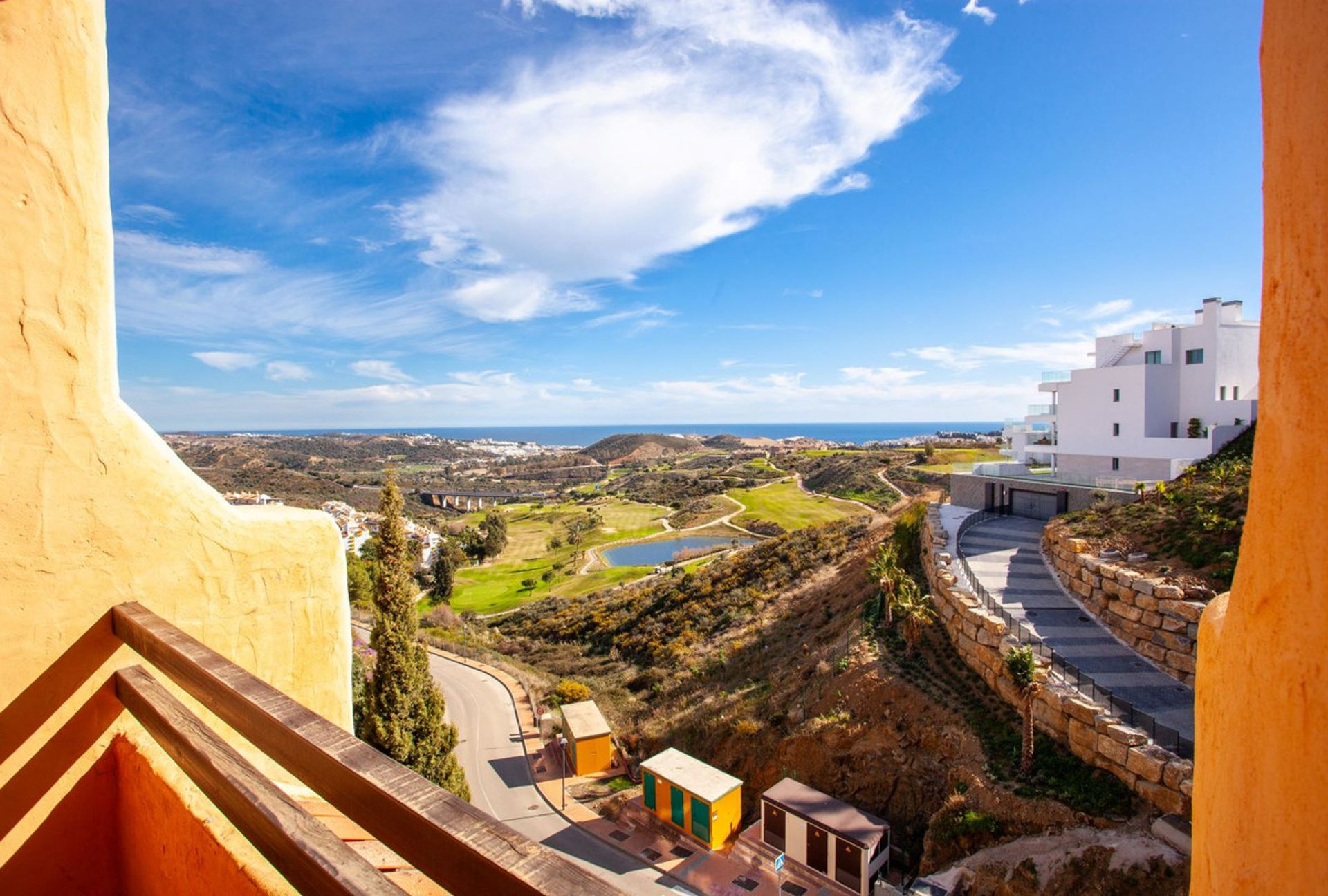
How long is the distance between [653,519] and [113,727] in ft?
195

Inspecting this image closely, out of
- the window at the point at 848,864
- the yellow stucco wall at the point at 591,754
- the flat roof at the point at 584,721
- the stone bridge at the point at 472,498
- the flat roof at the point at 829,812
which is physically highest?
the flat roof at the point at 829,812

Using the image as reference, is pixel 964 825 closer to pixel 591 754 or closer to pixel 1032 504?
pixel 591 754

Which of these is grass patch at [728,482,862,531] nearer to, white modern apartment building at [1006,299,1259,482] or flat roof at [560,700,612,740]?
white modern apartment building at [1006,299,1259,482]

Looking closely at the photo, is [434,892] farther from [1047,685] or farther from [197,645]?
[1047,685]

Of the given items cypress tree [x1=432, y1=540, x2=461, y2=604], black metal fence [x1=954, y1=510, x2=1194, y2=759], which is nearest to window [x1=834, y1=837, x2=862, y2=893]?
black metal fence [x1=954, y1=510, x2=1194, y2=759]

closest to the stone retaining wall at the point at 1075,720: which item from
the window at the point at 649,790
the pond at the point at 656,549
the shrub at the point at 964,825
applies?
the shrub at the point at 964,825

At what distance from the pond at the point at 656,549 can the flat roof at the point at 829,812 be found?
3096cm

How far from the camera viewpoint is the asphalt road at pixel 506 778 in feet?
41.8

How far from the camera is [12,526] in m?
2.40

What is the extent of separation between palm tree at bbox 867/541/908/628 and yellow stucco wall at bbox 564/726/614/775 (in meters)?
7.88

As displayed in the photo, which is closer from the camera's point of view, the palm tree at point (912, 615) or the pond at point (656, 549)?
the palm tree at point (912, 615)

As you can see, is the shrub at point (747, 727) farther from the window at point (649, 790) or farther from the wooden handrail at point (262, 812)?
the wooden handrail at point (262, 812)

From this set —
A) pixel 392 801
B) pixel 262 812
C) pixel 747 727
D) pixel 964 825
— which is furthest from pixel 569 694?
pixel 392 801

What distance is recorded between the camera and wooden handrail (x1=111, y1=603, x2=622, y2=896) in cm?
92
